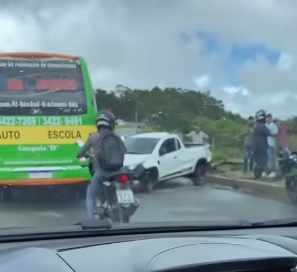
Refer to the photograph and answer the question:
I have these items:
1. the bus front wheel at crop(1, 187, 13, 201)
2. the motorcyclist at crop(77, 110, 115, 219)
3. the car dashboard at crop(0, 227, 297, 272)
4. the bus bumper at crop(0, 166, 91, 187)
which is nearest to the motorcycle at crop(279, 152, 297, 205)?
the motorcyclist at crop(77, 110, 115, 219)

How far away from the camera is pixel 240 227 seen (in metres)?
4.55

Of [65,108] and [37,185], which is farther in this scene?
[65,108]

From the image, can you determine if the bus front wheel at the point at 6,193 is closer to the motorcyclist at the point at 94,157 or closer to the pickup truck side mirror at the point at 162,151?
the motorcyclist at the point at 94,157

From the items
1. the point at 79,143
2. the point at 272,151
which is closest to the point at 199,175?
the point at 272,151

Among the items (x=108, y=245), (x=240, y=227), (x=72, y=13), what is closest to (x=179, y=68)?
(x=72, y=13)

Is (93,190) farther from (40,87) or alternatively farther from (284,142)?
(284,142)

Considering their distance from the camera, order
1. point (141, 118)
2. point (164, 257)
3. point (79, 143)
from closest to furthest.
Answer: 1. point (164, 257)
2. point (141, 118)
3. point (79, 143)

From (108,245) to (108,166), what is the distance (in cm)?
317

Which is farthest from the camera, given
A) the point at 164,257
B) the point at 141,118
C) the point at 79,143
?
the point at 79,143

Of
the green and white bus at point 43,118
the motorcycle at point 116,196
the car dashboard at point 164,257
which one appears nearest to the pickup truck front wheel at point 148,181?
the motorcycle at point 116,196

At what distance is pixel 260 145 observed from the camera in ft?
19.1

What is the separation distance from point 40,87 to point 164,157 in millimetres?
1293

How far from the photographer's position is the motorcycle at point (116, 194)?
6.05 m

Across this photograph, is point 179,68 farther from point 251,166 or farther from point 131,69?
point 251,166
